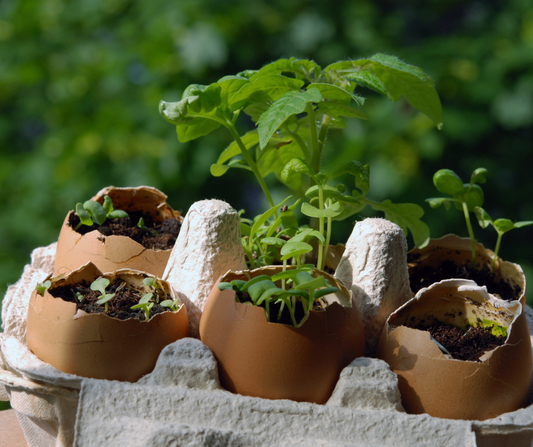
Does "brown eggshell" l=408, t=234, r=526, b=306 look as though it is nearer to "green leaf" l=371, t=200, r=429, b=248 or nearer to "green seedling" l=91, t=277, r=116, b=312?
"green leaf" l=371, t=200, r=429, b=248

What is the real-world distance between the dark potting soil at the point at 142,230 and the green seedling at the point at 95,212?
0.04ft

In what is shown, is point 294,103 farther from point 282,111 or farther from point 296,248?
point 296,248

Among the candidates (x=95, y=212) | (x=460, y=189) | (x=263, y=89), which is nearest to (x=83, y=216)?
(x=95, y=212)

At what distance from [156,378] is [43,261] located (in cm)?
56

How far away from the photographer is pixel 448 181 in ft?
3.37

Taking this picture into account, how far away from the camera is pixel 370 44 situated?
205 cm

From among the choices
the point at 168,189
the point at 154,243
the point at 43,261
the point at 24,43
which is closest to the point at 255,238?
the point at 154,243

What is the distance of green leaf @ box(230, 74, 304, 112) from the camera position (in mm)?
824

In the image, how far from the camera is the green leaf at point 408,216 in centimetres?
101

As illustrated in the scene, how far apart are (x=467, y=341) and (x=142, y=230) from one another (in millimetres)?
664

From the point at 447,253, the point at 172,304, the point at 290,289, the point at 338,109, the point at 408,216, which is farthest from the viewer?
the point at 447,253

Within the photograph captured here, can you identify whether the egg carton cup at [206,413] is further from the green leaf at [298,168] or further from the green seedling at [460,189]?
the green seedling at [460,189]

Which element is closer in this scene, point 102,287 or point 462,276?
point 102,287

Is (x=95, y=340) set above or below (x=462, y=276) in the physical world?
above
